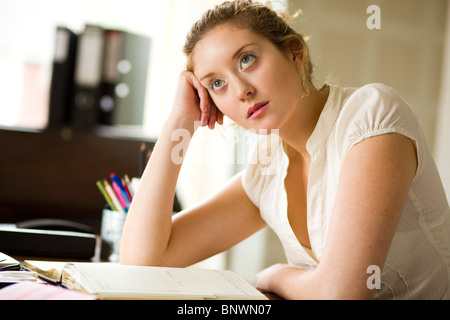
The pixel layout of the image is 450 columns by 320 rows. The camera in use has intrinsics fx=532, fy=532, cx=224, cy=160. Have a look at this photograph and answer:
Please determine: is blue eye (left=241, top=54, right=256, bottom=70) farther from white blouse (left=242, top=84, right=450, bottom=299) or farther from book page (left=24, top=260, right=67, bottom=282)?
book page (left=24, top=260, right=67, bottom=282)

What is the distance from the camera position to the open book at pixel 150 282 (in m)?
0.75

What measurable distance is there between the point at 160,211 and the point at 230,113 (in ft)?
0.87

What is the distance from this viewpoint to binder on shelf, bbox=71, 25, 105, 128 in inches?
87.5

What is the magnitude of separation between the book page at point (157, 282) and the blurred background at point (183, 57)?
1.44m

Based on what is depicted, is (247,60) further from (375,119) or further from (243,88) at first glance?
(375,119)

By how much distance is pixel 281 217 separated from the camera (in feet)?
4.04

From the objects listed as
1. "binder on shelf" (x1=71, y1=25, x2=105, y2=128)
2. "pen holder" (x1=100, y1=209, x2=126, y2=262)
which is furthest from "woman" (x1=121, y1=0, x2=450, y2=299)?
"binder on shelf" (x1=71, y1=25, x2=105, y2=128)

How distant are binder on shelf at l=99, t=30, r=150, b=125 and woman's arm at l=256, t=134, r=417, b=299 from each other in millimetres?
1544

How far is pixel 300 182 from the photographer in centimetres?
126

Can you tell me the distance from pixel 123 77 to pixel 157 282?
1.61 m

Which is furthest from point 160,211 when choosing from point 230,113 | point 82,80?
point 82,80

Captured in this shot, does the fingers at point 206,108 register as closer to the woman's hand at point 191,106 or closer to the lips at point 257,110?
the woman's hand at point 191,106
